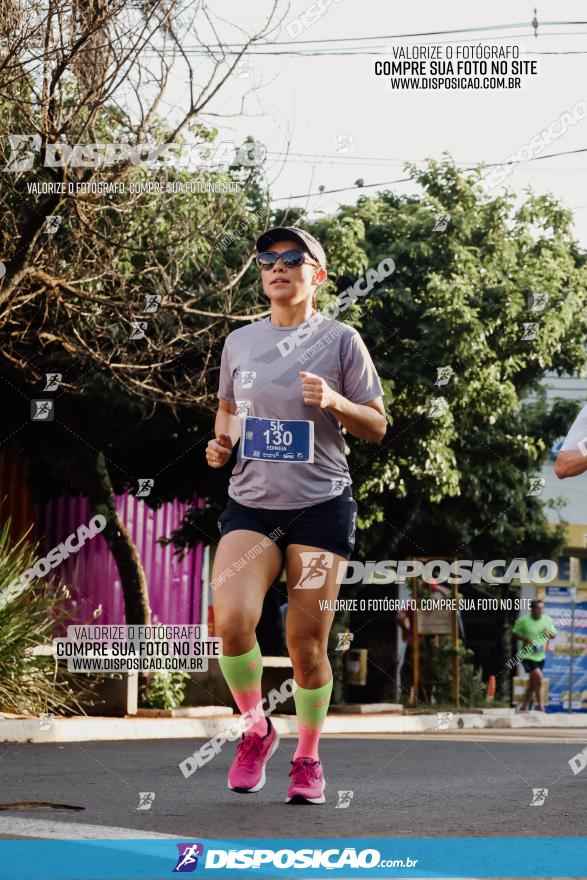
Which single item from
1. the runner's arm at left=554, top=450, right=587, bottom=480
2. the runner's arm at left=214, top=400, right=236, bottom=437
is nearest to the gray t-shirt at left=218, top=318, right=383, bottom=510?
the runner's arm at left=214, top=400, right=236, bottom=437

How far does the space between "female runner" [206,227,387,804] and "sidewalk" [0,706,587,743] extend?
6.08 meters

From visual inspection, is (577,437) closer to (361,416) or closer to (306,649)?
(361,416)

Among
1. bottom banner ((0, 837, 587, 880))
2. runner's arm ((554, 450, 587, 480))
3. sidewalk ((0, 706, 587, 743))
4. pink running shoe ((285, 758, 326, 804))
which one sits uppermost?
runner's arm ((554, 450, 587, 480))

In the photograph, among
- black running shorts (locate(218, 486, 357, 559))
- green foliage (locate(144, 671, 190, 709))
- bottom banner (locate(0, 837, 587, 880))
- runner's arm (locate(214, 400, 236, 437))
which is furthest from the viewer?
green foliage (locate(144, 671, 190, 709))

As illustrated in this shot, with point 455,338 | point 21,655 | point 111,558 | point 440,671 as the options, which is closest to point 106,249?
point 21,655

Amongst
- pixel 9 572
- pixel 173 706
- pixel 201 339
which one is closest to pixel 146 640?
pixel 173 706

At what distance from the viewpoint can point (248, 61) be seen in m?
12.2

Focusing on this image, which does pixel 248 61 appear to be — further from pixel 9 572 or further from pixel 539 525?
pixel 539 525

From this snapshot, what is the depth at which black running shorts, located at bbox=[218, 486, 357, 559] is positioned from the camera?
5.34 m

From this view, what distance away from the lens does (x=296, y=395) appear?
17.6 ft

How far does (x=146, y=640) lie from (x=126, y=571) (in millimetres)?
1044

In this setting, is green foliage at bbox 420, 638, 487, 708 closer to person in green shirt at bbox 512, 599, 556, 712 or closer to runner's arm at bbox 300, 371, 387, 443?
person in green shirt at bbox 512, 599, 556, 712

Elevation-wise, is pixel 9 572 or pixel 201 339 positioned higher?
pixel 201 339

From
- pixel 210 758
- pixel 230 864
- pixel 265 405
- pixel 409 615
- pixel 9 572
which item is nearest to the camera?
pixel 230 864
